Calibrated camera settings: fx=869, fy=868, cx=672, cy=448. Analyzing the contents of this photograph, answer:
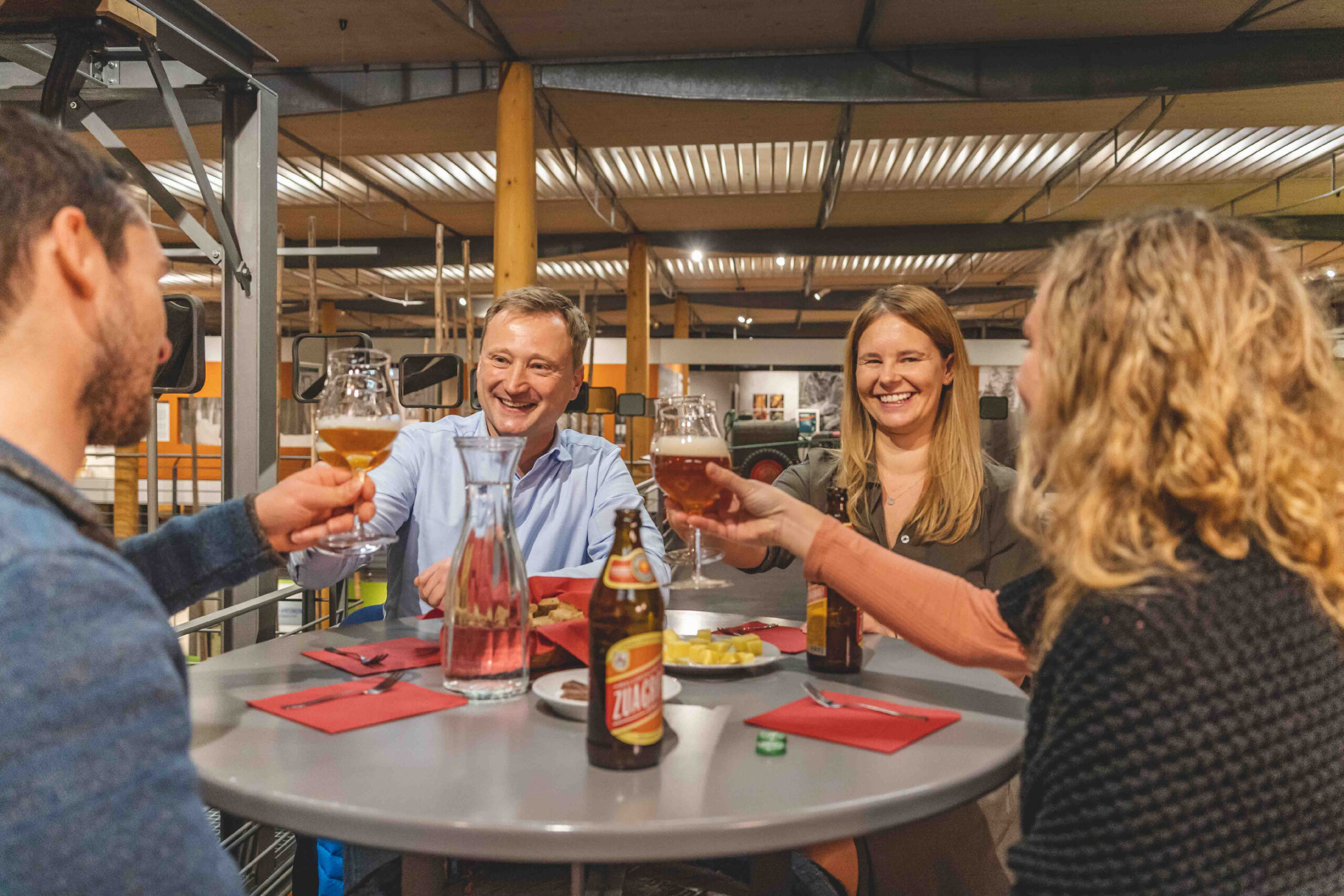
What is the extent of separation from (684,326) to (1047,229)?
274 inches

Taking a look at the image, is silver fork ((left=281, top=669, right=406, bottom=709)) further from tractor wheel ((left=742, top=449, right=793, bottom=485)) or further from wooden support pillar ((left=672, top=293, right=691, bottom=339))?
wooden support pillar ((left=672, top=293, right=691, bottom=339))

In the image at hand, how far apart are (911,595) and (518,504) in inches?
50.6

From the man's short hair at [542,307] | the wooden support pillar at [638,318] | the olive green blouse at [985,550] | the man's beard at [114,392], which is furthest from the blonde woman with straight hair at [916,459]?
the wooden support pillar at [638,318]

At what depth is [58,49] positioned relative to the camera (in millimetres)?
2215

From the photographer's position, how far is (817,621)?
1485mm

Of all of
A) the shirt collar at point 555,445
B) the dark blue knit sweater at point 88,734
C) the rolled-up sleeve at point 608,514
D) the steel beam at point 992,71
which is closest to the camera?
the dark blue knit sweater at point 88,734

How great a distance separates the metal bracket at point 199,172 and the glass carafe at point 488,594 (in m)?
1.34

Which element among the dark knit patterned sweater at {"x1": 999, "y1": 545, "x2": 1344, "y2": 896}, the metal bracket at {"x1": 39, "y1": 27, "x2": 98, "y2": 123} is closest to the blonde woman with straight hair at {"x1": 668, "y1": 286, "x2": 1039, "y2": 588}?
the dark knit patterned sweater at {"x1": 999, "y1": 545, "x2": 1344, "y2": 896}

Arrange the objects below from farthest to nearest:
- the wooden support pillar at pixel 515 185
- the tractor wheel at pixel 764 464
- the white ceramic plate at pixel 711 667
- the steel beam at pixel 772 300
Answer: the steel beam at pixel 772 300, the tractor wheel at pixel 764 464, the wooden support pillar at pixel 515 185, the white ceramic plate at pixel 711 667

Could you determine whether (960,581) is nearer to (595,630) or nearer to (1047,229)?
(595,630)

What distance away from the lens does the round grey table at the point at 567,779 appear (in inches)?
33.1

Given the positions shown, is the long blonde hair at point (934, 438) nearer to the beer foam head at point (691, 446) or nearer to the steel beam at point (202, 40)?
the beer foam head at point (691, 446)

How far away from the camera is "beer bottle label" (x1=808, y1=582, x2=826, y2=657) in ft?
4.82

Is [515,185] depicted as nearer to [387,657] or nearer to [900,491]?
[900,491]
